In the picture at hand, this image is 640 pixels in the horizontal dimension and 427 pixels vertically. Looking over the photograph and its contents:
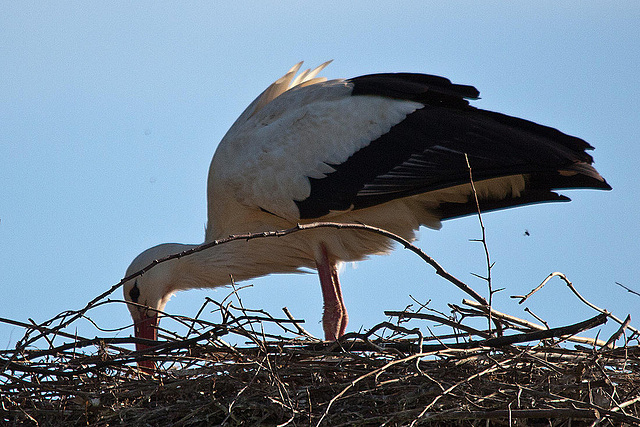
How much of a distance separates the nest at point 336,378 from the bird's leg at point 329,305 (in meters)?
1.62

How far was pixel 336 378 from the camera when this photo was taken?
3.53 metres

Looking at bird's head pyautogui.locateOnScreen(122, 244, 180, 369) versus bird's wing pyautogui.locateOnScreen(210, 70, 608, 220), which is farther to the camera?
bird's head pyautogui.locateOnScreen(122, 244, 180, 369)

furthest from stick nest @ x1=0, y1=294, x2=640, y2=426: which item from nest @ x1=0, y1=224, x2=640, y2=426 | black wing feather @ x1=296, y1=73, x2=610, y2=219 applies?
black wing feather @ x1=296, y1=73, x2=610, y2=219

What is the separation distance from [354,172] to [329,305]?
34.4 inches

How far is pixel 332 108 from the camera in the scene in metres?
5.34

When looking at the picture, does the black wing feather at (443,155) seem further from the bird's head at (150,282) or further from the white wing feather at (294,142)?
the bird's head at (150,282)

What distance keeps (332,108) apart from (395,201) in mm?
673

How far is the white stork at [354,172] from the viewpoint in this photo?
16.3ft

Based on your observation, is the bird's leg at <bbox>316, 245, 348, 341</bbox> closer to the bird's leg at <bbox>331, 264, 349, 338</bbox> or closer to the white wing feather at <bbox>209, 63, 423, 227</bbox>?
the bird's leg at <bbox>331, 264, 349, 338</bbox>

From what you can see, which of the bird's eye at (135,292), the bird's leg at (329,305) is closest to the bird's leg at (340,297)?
the bird's leg at (329,305)

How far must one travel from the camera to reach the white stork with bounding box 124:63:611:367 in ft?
16.3

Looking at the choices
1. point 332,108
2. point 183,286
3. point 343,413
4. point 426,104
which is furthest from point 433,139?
point 343,413

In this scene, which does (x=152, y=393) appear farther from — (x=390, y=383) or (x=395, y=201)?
(x=395, y=201)

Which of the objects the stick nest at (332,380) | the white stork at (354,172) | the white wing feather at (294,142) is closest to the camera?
the stick nest at (332,380)
